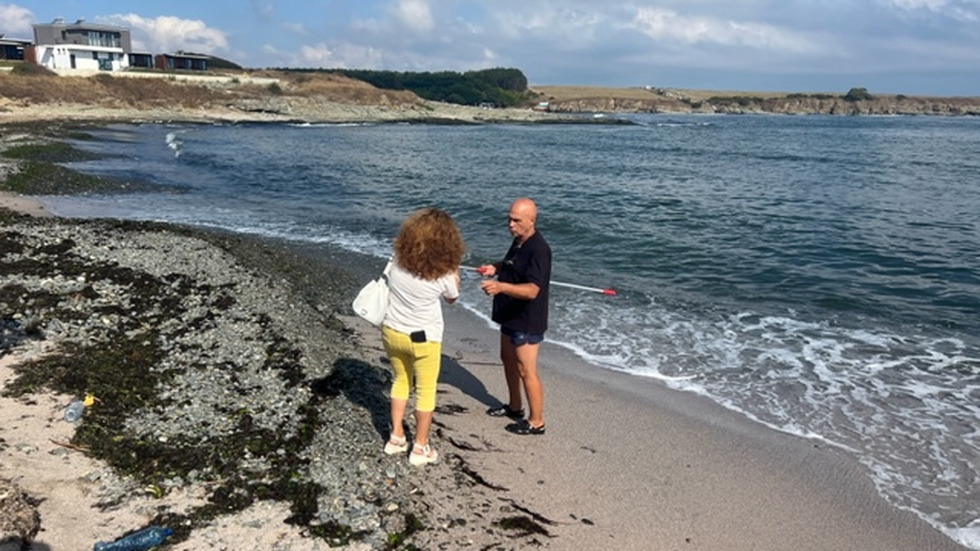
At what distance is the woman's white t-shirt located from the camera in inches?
203

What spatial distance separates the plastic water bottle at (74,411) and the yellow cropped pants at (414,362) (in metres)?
2.82

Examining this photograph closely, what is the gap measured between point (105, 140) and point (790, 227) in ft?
130

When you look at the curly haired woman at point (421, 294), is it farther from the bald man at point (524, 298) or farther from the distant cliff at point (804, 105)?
the distant cliff at point (804, 105)

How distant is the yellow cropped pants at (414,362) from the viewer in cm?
527

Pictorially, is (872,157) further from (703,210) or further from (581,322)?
(581,322)

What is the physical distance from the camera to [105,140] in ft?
136

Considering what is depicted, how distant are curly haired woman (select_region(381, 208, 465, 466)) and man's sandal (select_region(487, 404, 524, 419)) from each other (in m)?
1.47

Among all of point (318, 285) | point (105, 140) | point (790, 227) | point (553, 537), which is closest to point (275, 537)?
point (553, 537)

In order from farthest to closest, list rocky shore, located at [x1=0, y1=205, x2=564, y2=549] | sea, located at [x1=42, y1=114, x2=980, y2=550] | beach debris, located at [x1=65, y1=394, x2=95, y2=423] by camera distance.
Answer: sea, located at [x1=42, y1=114, x2=980, y2=550]
beach debris, located at [x1=65, y1=394, x2=95, y2=423]
rocky shore, located at [x1=0, y1=205, x2=564, y2=549]

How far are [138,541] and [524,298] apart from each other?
3308mm

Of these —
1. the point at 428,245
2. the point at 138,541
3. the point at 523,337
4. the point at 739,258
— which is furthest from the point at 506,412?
the point at 739,258

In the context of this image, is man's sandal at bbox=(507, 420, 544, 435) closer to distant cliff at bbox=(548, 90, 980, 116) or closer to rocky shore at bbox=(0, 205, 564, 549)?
rocky shore at bbox=(0, 205, 564, 549)

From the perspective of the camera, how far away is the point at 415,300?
517 centimetres

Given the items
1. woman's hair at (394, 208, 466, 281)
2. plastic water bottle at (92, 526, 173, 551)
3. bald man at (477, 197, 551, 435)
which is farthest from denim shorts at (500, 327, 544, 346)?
plastic water bottle at (92, 526, 173, 551)
